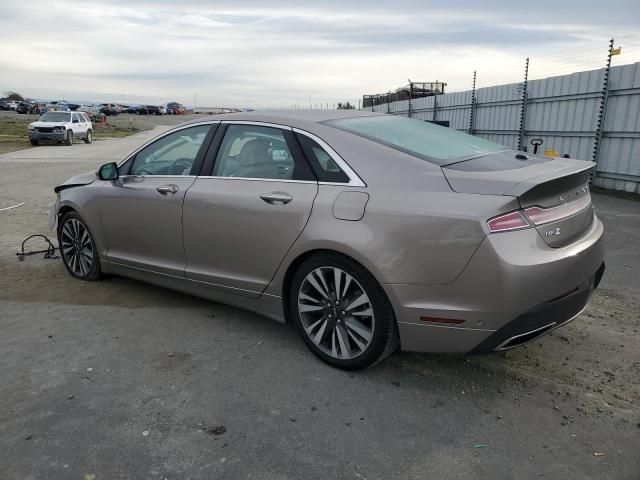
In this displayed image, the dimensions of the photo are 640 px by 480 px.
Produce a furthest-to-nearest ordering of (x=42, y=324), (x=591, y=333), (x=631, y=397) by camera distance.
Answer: (x=42, y=324), (x=591, y=333), (x=631, y=397)

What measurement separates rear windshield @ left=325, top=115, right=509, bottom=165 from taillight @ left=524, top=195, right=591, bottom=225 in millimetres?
587

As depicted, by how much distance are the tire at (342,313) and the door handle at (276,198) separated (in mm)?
414

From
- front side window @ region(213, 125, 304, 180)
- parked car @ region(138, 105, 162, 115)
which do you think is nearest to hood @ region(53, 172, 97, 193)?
front side window @ region(213, 125, 304, 180)

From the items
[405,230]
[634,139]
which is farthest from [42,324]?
[634,139]

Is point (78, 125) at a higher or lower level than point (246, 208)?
lower

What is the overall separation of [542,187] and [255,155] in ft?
6.37

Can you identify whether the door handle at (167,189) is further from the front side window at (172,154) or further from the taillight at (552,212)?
the taillight at (552,212)

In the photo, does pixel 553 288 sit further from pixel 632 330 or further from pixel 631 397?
pixel 632 330

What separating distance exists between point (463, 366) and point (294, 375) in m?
1.09

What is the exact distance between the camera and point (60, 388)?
3213 millimetres

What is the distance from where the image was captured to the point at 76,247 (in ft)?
17.2

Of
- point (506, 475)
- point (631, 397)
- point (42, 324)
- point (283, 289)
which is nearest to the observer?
point (506, 475)

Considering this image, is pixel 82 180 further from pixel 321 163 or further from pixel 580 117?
pixel 580 117

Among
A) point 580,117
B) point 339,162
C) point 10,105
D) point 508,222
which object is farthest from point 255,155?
point 10,105
